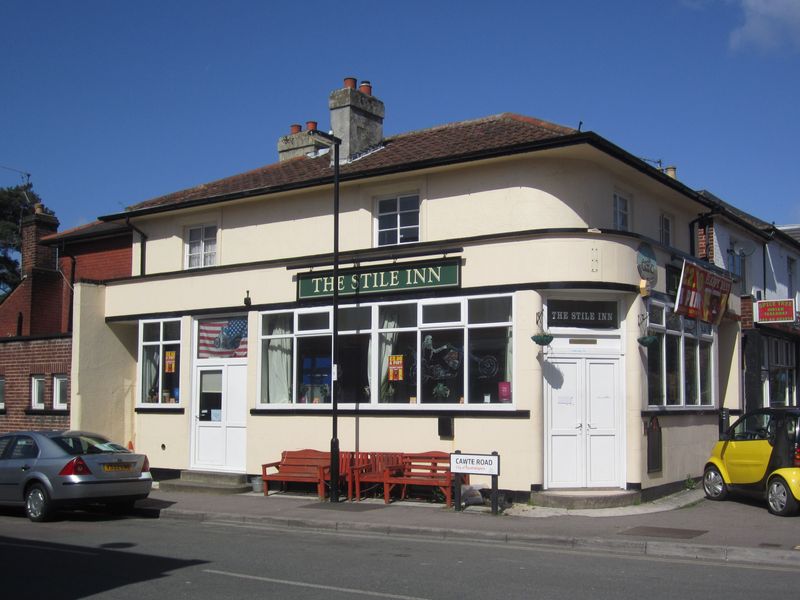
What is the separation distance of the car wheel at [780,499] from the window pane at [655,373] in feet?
8.54

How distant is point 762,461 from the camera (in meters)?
14.2

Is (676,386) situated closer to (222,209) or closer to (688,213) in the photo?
(688,213)

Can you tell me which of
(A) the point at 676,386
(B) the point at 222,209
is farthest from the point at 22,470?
(A) the point at 676,386

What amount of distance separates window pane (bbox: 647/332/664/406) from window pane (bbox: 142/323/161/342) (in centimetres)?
1102

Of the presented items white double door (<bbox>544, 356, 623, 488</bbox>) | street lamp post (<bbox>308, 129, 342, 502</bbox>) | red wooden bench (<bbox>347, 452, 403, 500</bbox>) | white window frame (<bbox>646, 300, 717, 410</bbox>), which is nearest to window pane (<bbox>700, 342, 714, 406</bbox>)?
white window frame (<bbox>646, 300, 717, 410</bbox>)

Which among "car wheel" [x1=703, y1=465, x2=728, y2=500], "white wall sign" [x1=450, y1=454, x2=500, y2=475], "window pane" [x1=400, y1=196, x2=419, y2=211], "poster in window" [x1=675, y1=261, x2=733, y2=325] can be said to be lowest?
"car wheel" [x1=703, y1=465, x2=728, y2=500]

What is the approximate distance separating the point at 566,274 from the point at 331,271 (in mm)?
4848

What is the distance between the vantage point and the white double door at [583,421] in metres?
14.9

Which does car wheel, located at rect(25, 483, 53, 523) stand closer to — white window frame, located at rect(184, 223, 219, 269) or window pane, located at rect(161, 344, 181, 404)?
window pane, located at rect(161, 344, 181, 404)

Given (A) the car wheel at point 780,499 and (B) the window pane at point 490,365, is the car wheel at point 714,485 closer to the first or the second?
(A) the car wheel at point 780,499

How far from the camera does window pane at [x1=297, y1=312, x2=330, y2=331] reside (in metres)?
17.5

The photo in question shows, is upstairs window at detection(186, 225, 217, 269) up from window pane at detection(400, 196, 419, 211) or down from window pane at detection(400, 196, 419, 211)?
down

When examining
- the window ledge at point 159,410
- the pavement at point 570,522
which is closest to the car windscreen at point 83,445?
the pavement at point 570,522

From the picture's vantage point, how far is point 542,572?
9.54 meters
